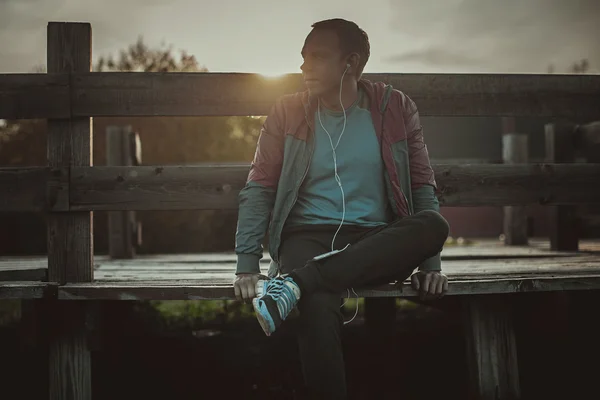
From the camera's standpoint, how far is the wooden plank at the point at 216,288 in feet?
9.91

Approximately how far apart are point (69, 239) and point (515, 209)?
16.8 feet

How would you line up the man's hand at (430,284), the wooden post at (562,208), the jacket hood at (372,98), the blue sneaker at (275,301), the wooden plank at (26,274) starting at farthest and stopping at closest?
the wooden post at (562,208)
the wooden plank at (26,274)
the jacket hood at (372,98)
the man's hand at (430,284)
the blue sneaker at (275,301)

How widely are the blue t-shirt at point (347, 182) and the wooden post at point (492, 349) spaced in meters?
0.84

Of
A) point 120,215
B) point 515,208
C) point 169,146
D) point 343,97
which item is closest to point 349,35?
point 343,97

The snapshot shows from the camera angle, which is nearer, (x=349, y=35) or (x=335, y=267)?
(x=335, y=267)

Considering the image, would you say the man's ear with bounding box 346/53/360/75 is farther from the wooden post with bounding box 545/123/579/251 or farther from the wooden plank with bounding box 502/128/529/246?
the wooden plank with bounding box 502/128/529/246

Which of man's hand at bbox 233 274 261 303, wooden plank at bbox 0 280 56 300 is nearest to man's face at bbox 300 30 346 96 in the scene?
man's hand at bbox 233 274 261 303

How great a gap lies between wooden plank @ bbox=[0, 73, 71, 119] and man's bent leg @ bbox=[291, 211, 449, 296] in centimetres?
155

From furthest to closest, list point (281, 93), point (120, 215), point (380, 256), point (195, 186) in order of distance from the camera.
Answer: point (120, 215) < point (281, 93) < point (195, 186) < point (380, 256)

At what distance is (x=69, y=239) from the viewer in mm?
3318

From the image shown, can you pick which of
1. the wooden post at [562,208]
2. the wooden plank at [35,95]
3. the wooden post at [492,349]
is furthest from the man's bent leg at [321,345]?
the wooden post at [562,208]

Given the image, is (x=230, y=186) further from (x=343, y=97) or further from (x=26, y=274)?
(x=26, y=274)

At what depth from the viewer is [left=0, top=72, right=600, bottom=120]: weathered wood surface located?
3299 millimetres

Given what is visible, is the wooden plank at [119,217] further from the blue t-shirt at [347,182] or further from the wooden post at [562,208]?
the wooden post at [562,208]
